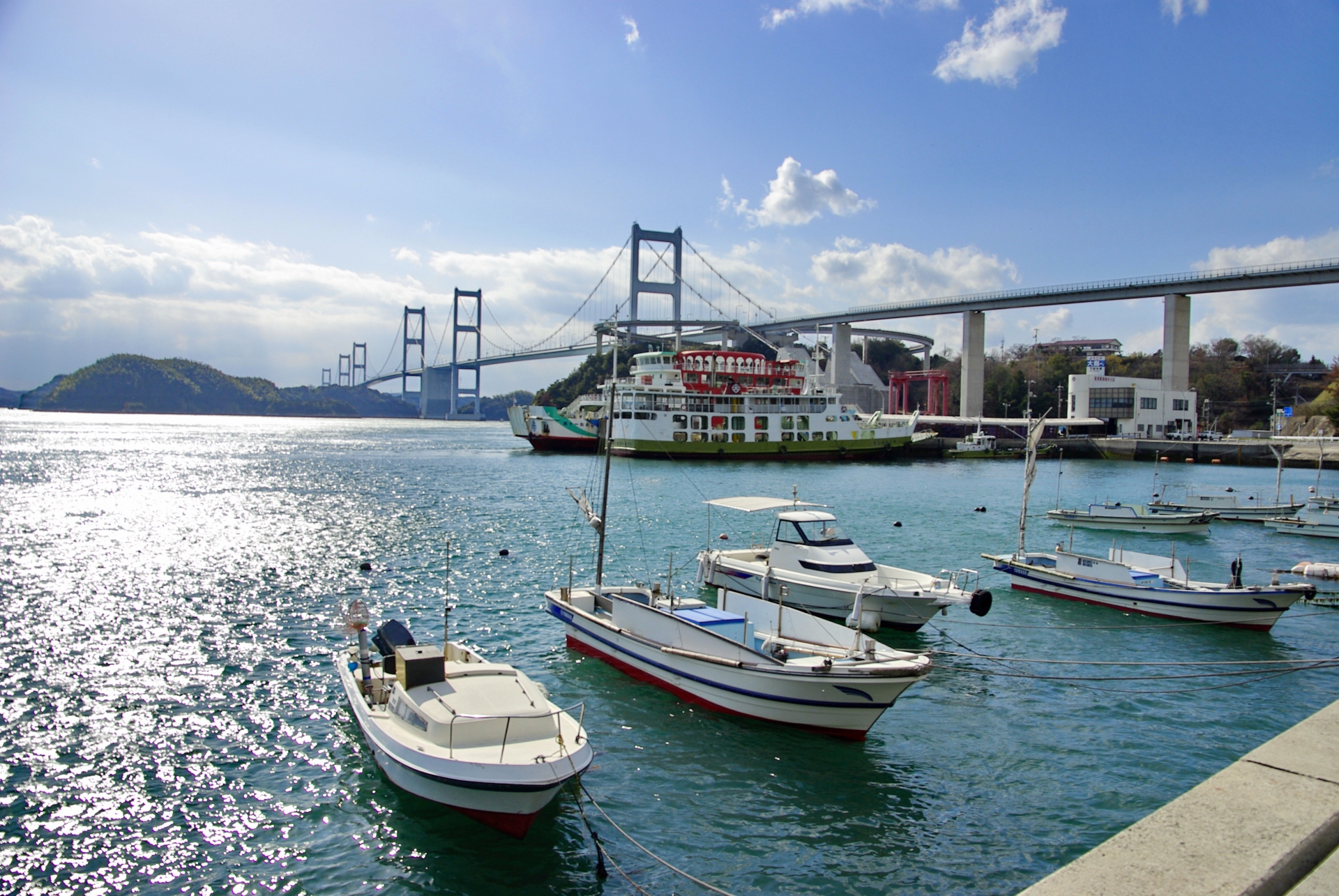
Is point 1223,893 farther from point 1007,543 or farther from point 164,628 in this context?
point 1007,543

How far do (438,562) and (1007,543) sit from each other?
61.8 ft

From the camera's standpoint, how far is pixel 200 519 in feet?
98.2

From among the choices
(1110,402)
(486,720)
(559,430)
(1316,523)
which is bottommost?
(486,720)

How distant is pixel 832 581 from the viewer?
1576cm

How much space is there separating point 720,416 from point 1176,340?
49.8 meters

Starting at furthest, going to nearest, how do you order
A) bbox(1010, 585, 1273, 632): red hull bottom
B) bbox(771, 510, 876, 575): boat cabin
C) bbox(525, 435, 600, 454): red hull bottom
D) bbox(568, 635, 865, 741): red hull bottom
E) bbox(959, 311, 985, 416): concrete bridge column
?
bbox(959, 311, 985, 416): concrete bridge column
bbox(525, 435, 600, 454): red hull bottom
bbox(771, 510, 876, 575): boat cabin
bbox(1010, 585, 1273, 632): red hull bottom
bbox(568, 635, 865, 741): red hull bottom

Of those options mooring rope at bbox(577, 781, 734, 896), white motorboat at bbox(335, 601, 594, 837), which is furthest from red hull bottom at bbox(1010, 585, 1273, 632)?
white motorboat at bbox(335, 601, 594, 837)

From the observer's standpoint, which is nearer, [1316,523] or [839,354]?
[1316,523]

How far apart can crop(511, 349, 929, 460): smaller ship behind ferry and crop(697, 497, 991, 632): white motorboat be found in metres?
43.6

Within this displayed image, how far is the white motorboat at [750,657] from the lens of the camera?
10.1 m

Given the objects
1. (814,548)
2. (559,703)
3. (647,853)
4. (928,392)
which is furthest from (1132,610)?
(928,392)

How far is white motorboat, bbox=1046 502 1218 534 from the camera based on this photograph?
96.7 ft

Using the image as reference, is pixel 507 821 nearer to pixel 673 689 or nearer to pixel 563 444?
pixel 673 689

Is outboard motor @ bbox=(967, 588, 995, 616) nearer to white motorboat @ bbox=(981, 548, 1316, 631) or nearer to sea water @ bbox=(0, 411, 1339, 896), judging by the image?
sea water @ bbox=(0, 411, 1339, 896)
